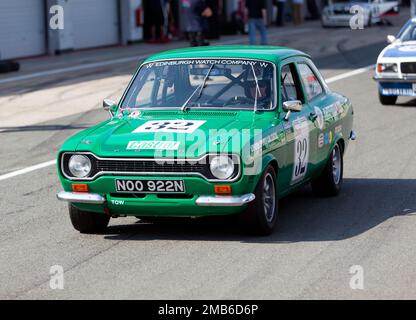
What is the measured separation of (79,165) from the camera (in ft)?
28.6

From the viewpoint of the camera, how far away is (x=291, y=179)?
9438 millimetres

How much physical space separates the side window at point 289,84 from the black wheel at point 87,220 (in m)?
1.92

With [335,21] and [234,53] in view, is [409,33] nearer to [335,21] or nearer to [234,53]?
[234,53]

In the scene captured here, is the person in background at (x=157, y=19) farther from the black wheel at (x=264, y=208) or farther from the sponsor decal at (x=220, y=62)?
the black wheel at (x=264, y=208)

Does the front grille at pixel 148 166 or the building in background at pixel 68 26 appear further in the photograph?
the building in background at pixel 68 26

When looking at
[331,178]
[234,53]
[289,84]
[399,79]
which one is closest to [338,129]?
[331,178]

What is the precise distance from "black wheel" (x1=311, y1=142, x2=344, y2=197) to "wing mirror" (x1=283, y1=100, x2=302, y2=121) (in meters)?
1.27

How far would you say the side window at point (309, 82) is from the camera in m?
10.3

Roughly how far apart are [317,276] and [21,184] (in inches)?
196

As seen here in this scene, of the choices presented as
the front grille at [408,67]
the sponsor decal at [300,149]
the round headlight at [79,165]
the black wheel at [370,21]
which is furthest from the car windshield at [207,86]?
the black wheel at [370,21]

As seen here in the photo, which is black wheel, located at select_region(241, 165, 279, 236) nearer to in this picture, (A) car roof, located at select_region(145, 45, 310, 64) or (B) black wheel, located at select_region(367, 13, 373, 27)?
(A) car roof, located at select_region(145, 45, 310, 64)

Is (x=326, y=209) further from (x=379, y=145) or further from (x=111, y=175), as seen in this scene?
(x=379, y=145)

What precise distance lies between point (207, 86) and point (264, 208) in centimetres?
149

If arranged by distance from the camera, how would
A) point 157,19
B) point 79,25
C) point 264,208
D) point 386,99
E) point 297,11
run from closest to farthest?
point 264,208
point 386,99
point 79,25
point 157,19
point 297,11
